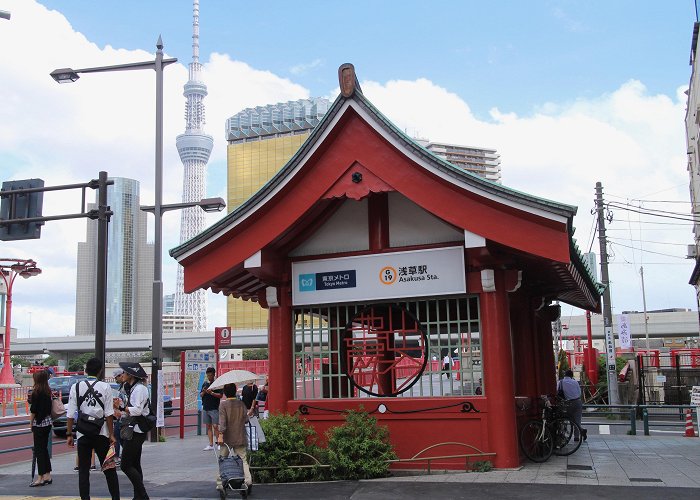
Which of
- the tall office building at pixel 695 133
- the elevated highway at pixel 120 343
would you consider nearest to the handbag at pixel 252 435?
the tall office building at pixel 695 133

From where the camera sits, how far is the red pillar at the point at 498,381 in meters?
10.9

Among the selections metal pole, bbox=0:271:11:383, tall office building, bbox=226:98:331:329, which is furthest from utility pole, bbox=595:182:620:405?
tall office building, bbox=226:98:331:329

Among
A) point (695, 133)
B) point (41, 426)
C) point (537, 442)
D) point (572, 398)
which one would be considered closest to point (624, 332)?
point (695, 133)

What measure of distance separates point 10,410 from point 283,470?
27.4m

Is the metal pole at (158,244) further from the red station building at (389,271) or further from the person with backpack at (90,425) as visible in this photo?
the person with backpack at (90,425)

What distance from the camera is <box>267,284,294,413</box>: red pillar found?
12203mm

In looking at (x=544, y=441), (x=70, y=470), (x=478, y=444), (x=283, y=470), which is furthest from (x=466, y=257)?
(x=70, y=470)

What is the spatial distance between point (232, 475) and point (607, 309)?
19.9 metres

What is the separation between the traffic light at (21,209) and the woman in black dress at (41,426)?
525cm

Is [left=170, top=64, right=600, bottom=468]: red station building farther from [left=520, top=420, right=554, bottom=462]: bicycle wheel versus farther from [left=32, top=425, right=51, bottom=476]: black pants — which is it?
[left=32, top=425, right=51, bottom=476]: black pants

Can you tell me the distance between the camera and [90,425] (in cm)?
930

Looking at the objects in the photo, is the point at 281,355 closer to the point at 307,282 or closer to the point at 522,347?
the point at 307,282

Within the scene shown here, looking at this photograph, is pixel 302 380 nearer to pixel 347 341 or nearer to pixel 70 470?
pixel 347 341

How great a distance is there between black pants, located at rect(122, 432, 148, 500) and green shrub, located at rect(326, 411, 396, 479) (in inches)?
116
